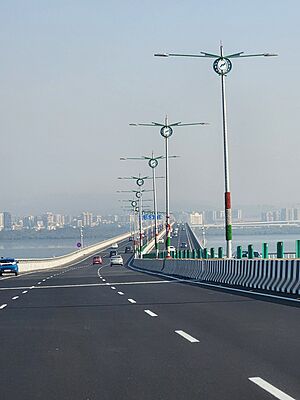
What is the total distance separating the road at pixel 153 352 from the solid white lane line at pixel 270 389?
0.01 m

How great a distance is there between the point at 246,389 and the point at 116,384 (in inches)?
61.4

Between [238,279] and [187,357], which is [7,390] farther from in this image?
[238,279]

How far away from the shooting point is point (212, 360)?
40.5 ft

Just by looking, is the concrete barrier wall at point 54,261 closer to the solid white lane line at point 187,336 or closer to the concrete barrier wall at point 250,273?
the concrete barrier wall at point 250,273

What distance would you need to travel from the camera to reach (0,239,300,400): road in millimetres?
10078

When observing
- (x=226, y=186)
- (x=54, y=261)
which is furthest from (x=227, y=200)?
(x=54, y=261)

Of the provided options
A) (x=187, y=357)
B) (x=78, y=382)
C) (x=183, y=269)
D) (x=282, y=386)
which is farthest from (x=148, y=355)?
(x=183, y=269)

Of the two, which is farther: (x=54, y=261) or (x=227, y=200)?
(x=54, y=261)

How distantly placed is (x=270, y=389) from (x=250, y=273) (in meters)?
23.1

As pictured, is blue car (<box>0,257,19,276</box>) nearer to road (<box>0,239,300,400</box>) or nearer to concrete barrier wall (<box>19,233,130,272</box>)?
concrete barrier wall (<box>19,233,130,272</box>)

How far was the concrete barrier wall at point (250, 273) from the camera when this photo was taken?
2748 cm

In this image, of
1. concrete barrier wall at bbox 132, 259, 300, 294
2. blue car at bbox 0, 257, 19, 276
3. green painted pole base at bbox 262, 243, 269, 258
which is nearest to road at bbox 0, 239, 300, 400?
concrete barrier wall at bbox 132, 259, 300, 294

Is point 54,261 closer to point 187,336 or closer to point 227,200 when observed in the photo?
point 227,200

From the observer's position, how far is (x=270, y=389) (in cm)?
983
